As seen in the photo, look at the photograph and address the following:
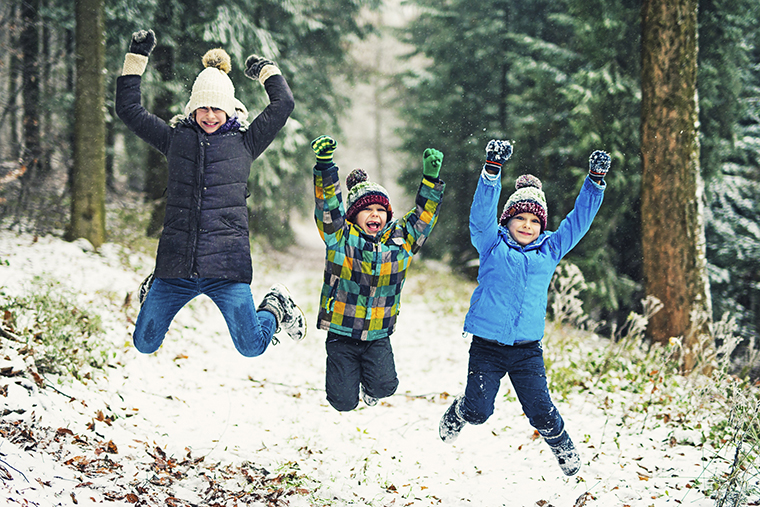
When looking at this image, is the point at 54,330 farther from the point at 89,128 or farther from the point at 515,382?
the point at 515,382

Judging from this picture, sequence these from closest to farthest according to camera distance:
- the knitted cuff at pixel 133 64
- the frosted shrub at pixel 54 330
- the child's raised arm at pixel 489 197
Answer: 1. the child's raised arm at pixel 489 197
2. the knitted cuff at pixel 133 64
3. the frosted shrub at pixel 54 330

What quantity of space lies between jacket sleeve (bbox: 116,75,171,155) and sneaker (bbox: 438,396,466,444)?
3.01 meters

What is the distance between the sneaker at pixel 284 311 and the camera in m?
4.50

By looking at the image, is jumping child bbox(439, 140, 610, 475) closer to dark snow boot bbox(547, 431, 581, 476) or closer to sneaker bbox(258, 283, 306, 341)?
dark snow boot bbox(547, 431, 581, 476)

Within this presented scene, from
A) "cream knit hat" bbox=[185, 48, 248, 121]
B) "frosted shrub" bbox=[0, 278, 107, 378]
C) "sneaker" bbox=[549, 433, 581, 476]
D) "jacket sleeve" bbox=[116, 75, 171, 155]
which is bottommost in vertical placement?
"sneaker" bbox=[549, 433, 581, 476]

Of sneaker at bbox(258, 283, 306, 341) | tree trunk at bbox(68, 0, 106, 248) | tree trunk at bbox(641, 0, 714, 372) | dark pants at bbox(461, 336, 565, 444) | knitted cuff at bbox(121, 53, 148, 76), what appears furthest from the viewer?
tree trunk at bbox(68, 0, 106, 248)

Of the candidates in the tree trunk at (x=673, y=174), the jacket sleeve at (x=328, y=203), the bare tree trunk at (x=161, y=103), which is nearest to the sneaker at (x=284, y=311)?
the jacket sleeve at (x=328, y=203)

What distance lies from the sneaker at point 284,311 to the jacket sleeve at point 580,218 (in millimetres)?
2196

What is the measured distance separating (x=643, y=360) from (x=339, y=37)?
35.3 feet

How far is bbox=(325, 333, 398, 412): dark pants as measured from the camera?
423 centimetres

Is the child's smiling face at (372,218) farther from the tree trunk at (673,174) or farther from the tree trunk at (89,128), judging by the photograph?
the tree trunk at (89,128)

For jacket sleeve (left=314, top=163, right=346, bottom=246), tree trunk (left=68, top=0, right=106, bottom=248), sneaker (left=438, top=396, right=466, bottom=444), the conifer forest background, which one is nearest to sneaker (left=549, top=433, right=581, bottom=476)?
sneaker (left=438, top=396, right=466, bottom=444)

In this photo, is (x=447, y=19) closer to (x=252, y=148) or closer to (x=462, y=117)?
(x=462, y=117)

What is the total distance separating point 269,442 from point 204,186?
8.67ft
